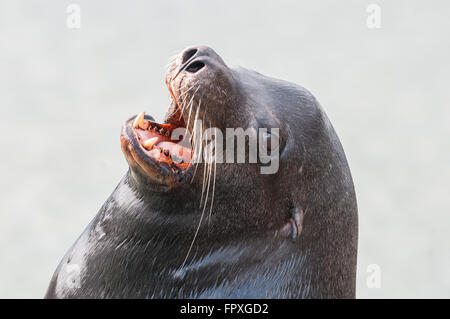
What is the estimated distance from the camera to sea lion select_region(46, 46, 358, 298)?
15.0ft

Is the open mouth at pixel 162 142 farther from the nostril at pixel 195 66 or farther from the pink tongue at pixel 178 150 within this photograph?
the nostril at pixel 195 66

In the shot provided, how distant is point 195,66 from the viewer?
4.59 metres

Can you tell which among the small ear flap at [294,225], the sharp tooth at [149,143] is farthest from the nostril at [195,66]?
the small ear flap at [294,225]

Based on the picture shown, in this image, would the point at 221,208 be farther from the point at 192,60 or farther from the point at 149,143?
the point at 192,60

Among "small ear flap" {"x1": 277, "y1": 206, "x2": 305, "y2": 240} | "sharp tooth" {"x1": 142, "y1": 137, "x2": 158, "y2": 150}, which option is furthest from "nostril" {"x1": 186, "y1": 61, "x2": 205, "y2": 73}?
"small ear flap" {"x1": 277, "y1": 206, "x2": 305, "y2": 240}

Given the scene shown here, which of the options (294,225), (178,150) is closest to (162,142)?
(178,150)

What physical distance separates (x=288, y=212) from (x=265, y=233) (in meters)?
0.16

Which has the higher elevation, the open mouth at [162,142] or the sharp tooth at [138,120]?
the sharp tooth at [138,120]

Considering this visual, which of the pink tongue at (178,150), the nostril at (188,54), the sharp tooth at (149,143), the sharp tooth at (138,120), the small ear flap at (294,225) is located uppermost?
the nostril at (188,54)

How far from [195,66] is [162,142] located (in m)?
0.43

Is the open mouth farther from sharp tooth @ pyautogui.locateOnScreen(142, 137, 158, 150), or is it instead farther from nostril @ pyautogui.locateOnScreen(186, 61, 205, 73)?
nostril @ pyautogui.locateOnScreen(186, 61, 205, 73)

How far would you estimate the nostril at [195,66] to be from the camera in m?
4.58

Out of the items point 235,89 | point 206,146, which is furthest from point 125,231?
point 235,89
